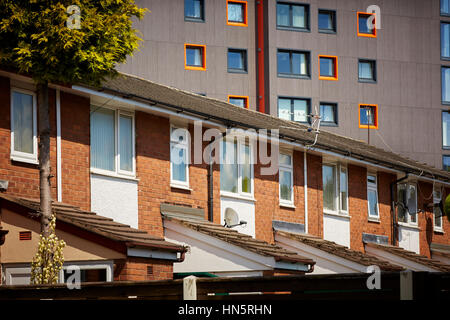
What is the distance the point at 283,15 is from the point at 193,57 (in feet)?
18.0

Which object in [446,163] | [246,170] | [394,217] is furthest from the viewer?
[446,163]

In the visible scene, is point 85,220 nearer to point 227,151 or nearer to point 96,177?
point 96,177

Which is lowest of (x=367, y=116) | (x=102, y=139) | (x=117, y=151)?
(x=117, y=151)

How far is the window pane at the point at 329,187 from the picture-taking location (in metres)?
26.8

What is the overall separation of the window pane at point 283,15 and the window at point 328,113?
4717 mm

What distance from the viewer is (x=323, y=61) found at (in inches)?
1989

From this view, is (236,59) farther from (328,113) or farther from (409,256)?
(409,256)

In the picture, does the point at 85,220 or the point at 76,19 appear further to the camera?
the point at 85,220

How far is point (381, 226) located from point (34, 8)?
1762cm

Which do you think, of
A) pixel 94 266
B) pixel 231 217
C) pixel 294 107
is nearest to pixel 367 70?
pixel 294 107

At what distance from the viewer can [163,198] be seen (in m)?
20.2

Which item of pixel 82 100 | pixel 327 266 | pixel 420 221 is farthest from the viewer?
pixel 420 221

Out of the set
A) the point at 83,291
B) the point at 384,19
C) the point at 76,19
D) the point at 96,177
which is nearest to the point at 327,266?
the point at 96,177

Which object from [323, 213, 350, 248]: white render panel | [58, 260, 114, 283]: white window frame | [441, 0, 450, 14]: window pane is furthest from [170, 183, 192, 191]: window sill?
[441, 0, 450, 14]: window pane
